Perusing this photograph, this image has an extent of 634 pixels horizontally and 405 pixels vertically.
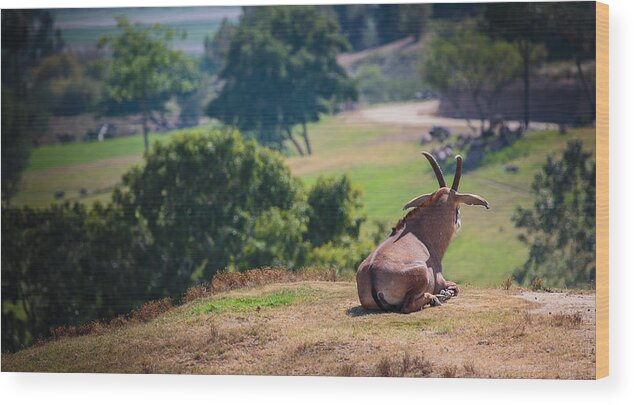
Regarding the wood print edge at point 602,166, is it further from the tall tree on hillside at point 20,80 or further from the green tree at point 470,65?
the tall tree on hillside at point 20,80

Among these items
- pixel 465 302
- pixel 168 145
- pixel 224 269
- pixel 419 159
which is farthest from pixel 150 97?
pixel 465 302

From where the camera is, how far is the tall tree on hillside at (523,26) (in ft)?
55.5

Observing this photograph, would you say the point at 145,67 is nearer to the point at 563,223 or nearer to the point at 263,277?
the point at 263,277

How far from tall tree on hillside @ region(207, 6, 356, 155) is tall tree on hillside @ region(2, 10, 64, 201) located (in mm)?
2311

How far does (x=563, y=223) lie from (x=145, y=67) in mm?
5624

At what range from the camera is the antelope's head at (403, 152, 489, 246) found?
17.2 meters

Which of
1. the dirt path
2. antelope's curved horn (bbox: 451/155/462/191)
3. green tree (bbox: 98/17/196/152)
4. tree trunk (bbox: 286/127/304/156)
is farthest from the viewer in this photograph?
green tree (bbox: 98/17/196/152)

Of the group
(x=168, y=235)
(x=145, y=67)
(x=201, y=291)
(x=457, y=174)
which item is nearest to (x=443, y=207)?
(x=457, y=174)

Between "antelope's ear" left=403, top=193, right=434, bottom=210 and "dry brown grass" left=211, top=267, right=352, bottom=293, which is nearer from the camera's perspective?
"antelope's ear" left=403, top=193, right=434, bottom=210

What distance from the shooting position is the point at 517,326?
1644cm

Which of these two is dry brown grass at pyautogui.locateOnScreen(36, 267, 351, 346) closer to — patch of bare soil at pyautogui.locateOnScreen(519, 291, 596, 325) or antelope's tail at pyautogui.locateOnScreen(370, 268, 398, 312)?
antelope's tail at pyautogui.locateOnScreen(370, 268, 398, 312)

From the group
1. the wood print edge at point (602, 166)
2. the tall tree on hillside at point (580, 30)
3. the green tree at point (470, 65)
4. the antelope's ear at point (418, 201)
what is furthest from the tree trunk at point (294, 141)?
the wood print edge at point (602, 166)

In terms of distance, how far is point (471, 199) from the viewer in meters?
17.2

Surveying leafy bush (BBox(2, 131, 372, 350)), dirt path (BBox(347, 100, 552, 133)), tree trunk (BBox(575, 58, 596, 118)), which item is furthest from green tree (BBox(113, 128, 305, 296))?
tree trunk (BBox(575, 58, 596, 118))
